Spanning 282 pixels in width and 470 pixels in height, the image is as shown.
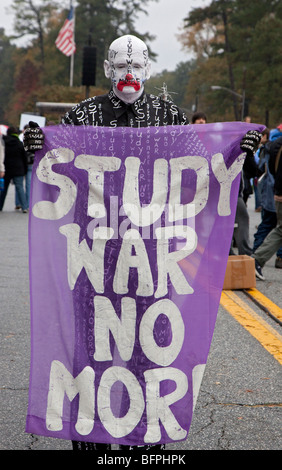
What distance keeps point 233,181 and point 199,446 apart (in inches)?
48.7

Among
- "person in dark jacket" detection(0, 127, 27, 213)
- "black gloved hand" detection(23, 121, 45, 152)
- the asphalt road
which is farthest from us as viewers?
"person in dark jacket" detection(0, 127, 27, 213)

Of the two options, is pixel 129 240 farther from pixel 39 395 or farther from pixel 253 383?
pixel 253 383

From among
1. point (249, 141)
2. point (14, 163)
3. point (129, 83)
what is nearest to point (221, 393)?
point (249, 141)

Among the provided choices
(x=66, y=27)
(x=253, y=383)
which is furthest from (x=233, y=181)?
(x=66, y=27)

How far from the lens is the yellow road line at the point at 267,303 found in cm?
670

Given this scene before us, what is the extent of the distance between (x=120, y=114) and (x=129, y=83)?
0.14m

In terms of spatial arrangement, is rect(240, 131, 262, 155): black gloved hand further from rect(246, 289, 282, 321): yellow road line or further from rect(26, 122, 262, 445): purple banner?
rect(246, 289, 282, 321): yellow road line

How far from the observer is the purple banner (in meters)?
3.16

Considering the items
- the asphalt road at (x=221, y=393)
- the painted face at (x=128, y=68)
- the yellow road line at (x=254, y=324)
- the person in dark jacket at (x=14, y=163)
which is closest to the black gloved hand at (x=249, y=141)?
the painted face at (x=128, y=68)

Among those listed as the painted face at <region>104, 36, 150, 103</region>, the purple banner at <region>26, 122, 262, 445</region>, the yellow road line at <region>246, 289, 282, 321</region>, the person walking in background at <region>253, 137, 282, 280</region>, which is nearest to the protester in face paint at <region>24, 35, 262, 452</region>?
the painted face at <region>104, 36, 150, 103</region>

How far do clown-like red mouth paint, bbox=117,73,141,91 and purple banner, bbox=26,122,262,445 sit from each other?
22 centimetres

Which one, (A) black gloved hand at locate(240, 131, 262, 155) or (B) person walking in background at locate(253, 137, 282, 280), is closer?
(A) black gloved hand at locate(240, 131, 262, 155)

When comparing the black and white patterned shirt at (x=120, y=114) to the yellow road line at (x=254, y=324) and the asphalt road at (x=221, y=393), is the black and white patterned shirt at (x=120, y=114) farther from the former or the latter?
the yellow road line at (x=254, y=324)

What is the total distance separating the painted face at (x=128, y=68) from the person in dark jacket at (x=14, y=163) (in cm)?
1313
